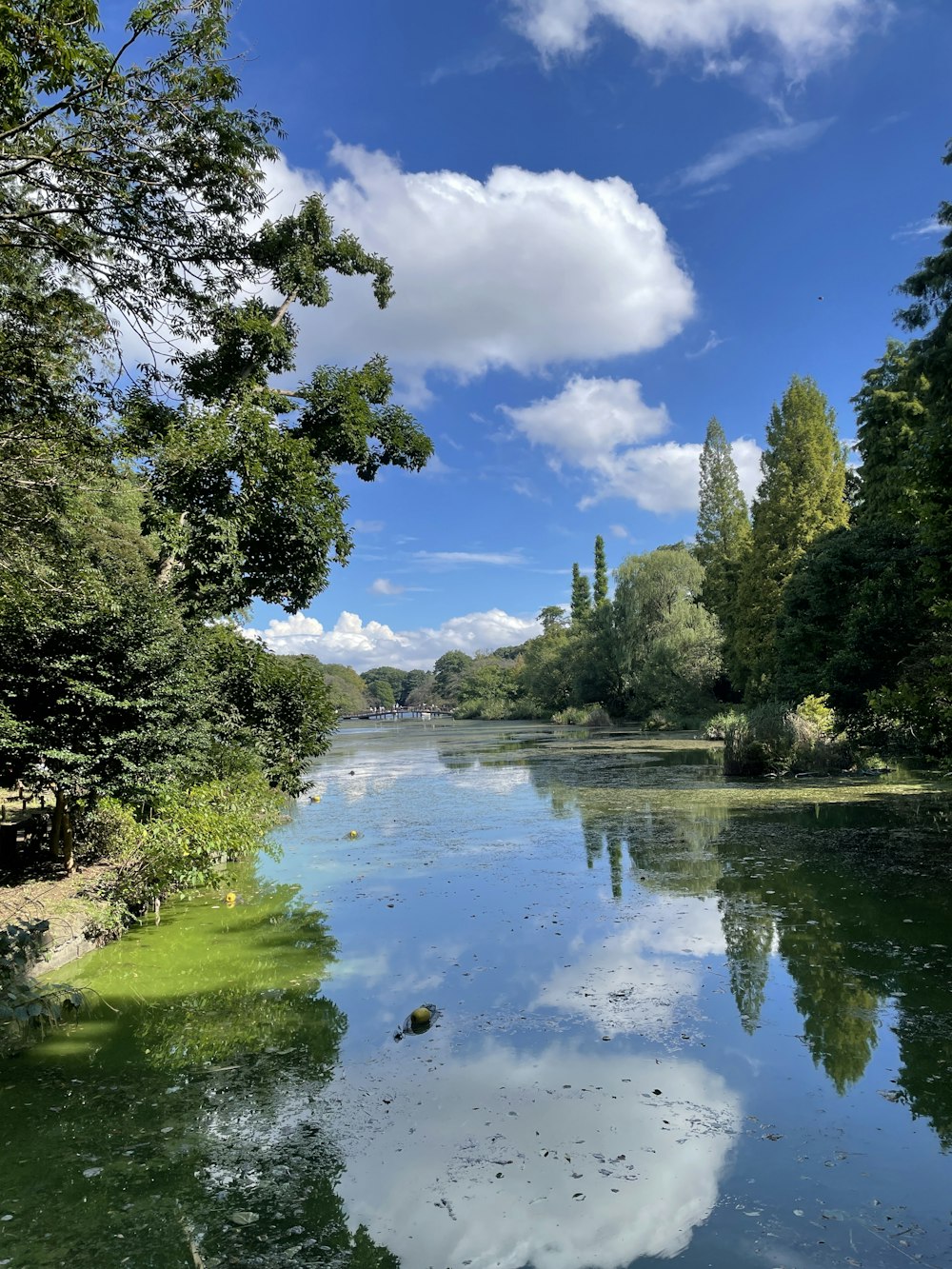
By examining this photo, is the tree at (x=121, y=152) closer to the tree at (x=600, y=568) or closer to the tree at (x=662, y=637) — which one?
the tree at (x=662, y=637)

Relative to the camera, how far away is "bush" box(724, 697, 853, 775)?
18031 millimetres

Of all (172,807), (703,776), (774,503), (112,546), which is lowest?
(703,776)

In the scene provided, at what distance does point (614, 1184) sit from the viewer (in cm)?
→ 342

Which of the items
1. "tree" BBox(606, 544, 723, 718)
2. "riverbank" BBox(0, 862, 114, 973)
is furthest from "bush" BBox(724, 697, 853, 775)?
"tree" BBox(606, 544, 723, 718)

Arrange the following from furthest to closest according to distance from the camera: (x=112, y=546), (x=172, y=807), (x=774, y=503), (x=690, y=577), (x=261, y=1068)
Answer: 1. (x=690, y=577)
2. (x=774, y=503)
3. (x=112, y=546)
4. (x=172, y=807)
5. (x=261, y=1068)

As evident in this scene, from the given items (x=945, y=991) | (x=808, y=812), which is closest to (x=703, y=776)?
(x=808, y=812)

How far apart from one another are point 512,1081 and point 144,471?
23.8ft

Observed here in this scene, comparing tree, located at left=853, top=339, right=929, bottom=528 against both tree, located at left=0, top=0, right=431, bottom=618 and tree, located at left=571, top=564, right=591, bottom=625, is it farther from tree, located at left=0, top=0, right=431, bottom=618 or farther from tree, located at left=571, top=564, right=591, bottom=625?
tree, located at left=571, top=564, right=591, bottom=625

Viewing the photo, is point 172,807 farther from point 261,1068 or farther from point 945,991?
point 945,991

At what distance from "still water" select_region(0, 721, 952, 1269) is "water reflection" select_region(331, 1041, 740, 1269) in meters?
0.01

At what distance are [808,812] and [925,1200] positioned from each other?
34.6ft

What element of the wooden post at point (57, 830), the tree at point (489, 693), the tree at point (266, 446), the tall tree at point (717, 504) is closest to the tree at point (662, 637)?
the tall tree at point (717, 504)

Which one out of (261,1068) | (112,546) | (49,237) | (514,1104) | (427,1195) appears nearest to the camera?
(427,1195)

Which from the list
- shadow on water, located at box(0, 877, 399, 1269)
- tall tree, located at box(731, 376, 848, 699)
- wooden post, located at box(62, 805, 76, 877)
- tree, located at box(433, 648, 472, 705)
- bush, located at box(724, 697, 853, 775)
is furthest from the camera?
tree, located at box(433, 648, 472, 705)
